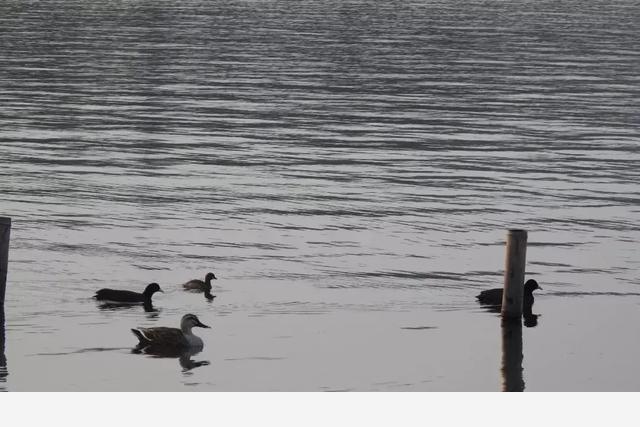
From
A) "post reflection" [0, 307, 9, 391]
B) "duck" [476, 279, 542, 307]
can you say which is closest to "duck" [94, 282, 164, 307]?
"post reflection" [0, 307, 9, 391]

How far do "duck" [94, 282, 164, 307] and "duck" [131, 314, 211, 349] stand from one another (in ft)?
10.6

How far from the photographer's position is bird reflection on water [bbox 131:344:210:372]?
26.2 metres

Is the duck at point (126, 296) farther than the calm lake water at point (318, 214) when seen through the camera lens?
Yes

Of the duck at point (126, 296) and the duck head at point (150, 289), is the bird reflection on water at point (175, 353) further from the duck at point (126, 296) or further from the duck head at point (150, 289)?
the duck head at point (150, 289)

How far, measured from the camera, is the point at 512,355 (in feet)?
89.2

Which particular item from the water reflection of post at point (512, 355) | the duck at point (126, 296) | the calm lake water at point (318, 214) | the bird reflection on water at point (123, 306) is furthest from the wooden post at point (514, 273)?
the duck at point (126, 296)

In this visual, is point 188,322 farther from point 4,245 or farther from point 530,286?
Result: point 530,286

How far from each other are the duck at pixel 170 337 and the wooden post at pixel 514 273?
19.7ft

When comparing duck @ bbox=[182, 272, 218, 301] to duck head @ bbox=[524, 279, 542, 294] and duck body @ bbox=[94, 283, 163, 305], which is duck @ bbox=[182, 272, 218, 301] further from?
duck head @ bbox=[524, 279, 542, 294]

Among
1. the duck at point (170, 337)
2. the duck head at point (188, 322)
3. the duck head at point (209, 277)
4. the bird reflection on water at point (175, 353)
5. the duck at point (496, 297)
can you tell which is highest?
the duck at point (496, 297)

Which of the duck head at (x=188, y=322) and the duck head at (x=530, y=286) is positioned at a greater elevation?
the duck head at (x=530, y=286)

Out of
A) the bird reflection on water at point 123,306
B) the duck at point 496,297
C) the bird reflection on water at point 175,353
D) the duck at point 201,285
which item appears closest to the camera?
the bird reflection on water at point 175,353

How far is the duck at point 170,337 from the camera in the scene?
2692cm

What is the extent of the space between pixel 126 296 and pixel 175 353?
408 centimetres
